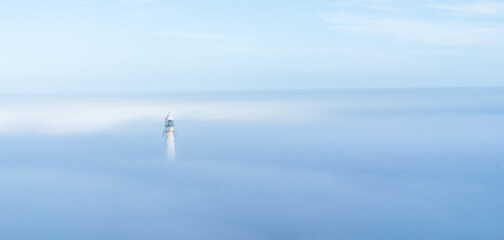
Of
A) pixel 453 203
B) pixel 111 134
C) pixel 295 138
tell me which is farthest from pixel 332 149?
pixel 111 134

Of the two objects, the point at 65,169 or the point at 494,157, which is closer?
the point at 65,169

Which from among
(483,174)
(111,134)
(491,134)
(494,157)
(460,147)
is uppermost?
(111,134)

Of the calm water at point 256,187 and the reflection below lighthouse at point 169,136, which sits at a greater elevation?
the reflection below lighthouse at point 169,136

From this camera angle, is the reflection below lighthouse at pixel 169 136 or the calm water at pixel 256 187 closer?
the calm water at pixel 256 187

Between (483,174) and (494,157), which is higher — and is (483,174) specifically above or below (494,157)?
below

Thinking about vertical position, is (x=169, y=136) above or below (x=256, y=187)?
above

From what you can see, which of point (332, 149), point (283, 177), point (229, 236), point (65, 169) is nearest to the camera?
point (229, 236)

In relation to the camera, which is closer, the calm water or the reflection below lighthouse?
the calm water

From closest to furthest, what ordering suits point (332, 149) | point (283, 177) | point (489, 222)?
point (489, 222) < point (283, 177) < point (332, 149)

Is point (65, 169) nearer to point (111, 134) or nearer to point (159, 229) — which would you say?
point (159, 229)

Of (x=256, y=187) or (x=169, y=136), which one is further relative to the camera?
(x=169, y=136)

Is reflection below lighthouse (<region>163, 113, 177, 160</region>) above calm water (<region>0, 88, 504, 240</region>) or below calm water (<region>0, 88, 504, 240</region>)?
above
